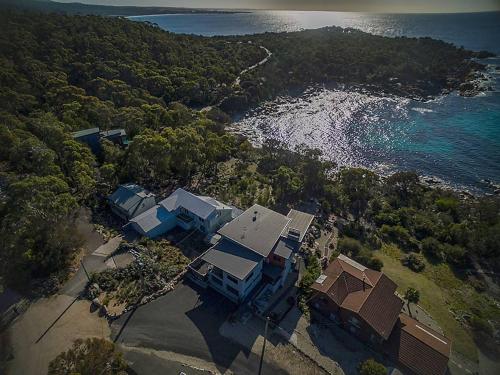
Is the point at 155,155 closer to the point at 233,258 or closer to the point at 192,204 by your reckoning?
the point at 192,204

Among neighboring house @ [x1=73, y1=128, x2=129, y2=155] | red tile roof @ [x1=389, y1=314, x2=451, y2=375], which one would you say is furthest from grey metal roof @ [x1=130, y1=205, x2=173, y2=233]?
red tile roof @ [x1=389, y1=314, x2=451, y2=375]

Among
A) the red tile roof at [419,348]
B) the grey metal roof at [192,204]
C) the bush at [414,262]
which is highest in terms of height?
the grey metal roof at [192,204]

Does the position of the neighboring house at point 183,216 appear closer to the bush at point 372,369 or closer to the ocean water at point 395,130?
the bush at point 372,369

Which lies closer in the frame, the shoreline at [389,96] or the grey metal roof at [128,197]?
the grey metal roof at [128,197]

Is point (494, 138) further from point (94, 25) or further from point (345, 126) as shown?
point (94, 25)

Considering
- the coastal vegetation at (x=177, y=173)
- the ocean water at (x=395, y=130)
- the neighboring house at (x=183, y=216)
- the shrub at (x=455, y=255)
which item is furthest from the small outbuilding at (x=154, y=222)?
the ocean water at (x=395, y=130)

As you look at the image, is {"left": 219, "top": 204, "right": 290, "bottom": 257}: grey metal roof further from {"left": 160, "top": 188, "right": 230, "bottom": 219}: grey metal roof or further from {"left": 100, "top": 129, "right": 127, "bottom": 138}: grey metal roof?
{"left": 100, "top": 129, "right": 127, "bottom": 138}: grey metal roof

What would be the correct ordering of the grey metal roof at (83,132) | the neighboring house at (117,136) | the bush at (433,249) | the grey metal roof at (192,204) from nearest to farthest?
the grey metal roof at (192,204)
the bush at (433,249)
the grey metal roof at (83,132)
the neighboring house at (117,136)

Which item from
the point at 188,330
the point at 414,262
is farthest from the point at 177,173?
the point at 414,262
